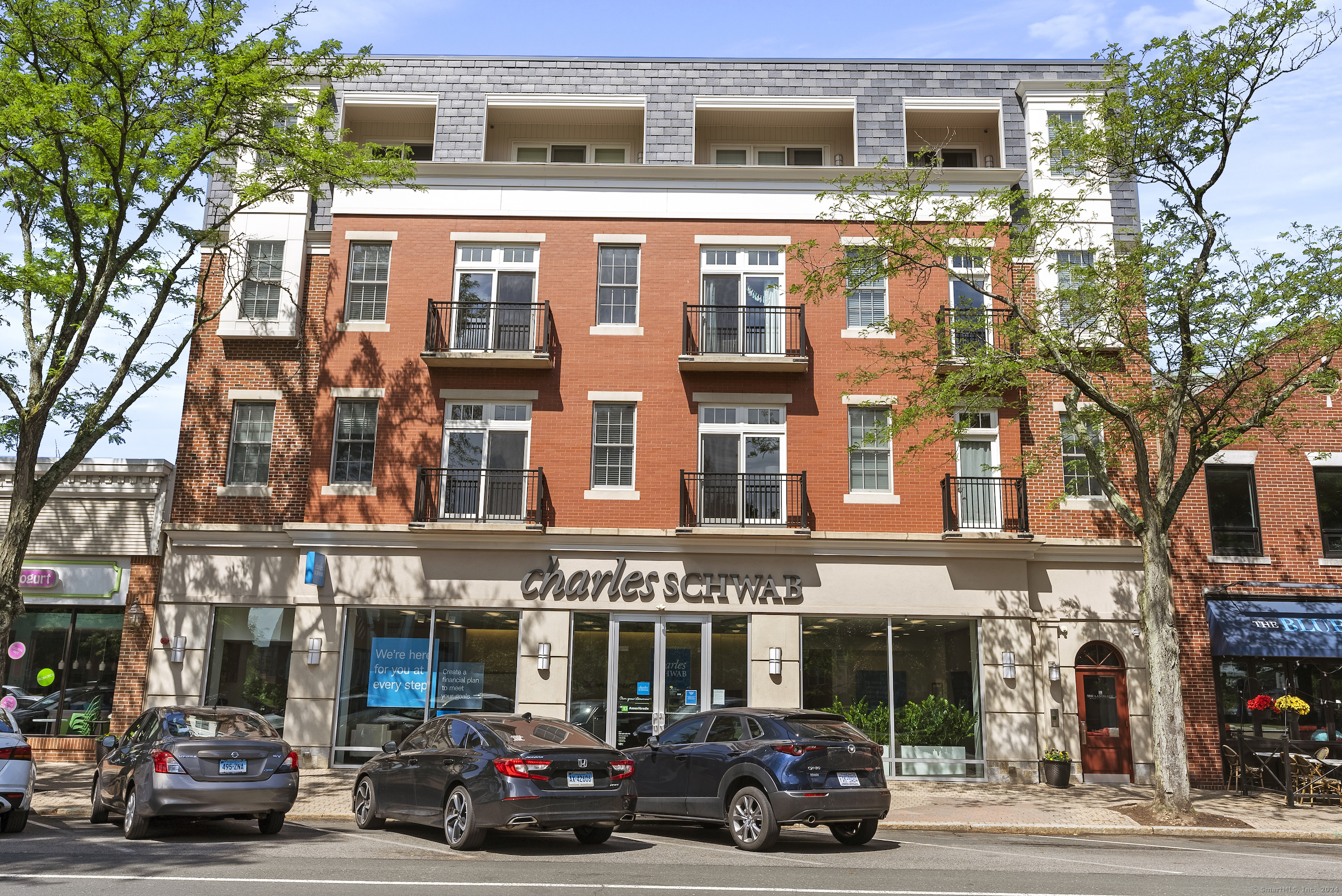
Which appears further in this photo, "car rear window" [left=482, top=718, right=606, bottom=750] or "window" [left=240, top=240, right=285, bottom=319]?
"window" [left=240, top=240, right=285, bottom=319]

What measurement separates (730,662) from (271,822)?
31.7ft

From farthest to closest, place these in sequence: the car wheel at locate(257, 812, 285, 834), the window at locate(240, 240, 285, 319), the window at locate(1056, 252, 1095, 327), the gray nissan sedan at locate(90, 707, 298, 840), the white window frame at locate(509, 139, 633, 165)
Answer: the white window frame at locate(509, 139, 633, 165), the window at locate(240, 240, 285, 319), the window at locate(1056, 252, 1095, 327), the car wheel at locate(257, 812, 285, 834), the gray nissan sedan at locate(90, 707, 298, 840)

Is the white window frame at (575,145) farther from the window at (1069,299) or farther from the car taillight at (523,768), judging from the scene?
the car taillight at (523,768)

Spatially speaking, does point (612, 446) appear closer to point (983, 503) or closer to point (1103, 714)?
point (983, 503)

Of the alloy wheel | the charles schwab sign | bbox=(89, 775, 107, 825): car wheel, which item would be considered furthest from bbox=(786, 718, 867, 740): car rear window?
bbox=(89, 775, 107, 825): car wheel

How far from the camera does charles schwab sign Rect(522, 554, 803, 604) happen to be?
64.0 feet

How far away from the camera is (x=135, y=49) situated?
1614cm

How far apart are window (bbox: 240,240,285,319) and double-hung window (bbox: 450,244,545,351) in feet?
13.2


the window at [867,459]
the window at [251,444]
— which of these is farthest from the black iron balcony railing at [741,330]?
the window at [251,444]

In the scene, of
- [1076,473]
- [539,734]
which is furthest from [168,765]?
[1076,473]

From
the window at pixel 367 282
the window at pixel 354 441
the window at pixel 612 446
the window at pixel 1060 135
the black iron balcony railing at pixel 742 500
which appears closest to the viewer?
the window at pixel 1060 135

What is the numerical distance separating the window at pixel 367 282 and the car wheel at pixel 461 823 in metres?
12.8

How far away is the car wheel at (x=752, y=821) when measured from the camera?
10.9 metres

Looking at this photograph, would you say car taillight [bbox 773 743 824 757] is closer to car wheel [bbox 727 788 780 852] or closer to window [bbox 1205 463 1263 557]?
car wheel [bbox 727 788 780 852]
